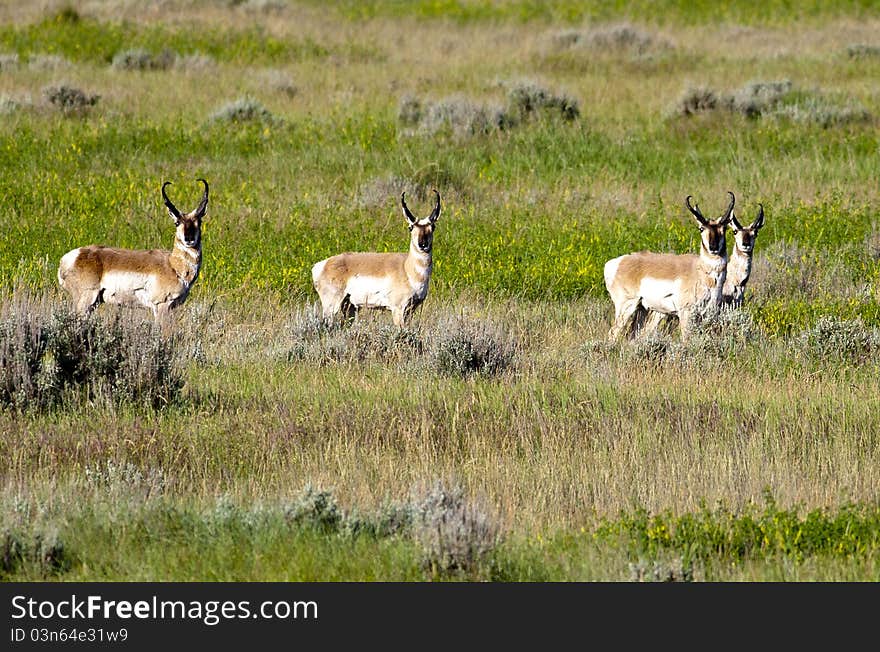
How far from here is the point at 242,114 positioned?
69.8ft

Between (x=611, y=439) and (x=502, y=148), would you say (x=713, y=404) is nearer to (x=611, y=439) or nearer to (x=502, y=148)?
(x=611, y=439)

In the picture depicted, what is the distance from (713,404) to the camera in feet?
29.6

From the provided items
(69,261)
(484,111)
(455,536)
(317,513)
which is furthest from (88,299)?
(484,111)

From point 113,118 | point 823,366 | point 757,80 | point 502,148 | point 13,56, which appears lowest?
point 823,366

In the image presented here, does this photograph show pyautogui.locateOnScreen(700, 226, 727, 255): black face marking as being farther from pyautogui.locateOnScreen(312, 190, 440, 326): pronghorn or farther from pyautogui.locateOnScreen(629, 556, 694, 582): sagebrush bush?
pyautogui.locateOnScreen(629, 556, 694, 582): sagebrush bush

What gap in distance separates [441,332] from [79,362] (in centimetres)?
280

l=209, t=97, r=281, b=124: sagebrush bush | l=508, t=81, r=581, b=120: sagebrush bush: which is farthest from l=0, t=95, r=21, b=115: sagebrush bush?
l=508, t=81, r=581, b=120: sagebrush bush

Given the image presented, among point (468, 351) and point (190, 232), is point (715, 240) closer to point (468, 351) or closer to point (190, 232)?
point (468, 351)

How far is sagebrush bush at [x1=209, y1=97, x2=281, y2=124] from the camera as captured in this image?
2116 centimetres

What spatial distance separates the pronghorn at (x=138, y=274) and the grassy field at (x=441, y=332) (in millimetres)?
361

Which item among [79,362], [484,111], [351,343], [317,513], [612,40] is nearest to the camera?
[317,513]

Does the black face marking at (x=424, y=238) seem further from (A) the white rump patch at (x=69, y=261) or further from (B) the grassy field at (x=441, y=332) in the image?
(A) the white rump patch at (x=69, y=261)

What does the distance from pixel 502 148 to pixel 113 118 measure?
6.25 metres

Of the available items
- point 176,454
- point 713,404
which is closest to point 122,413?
point 176,454
